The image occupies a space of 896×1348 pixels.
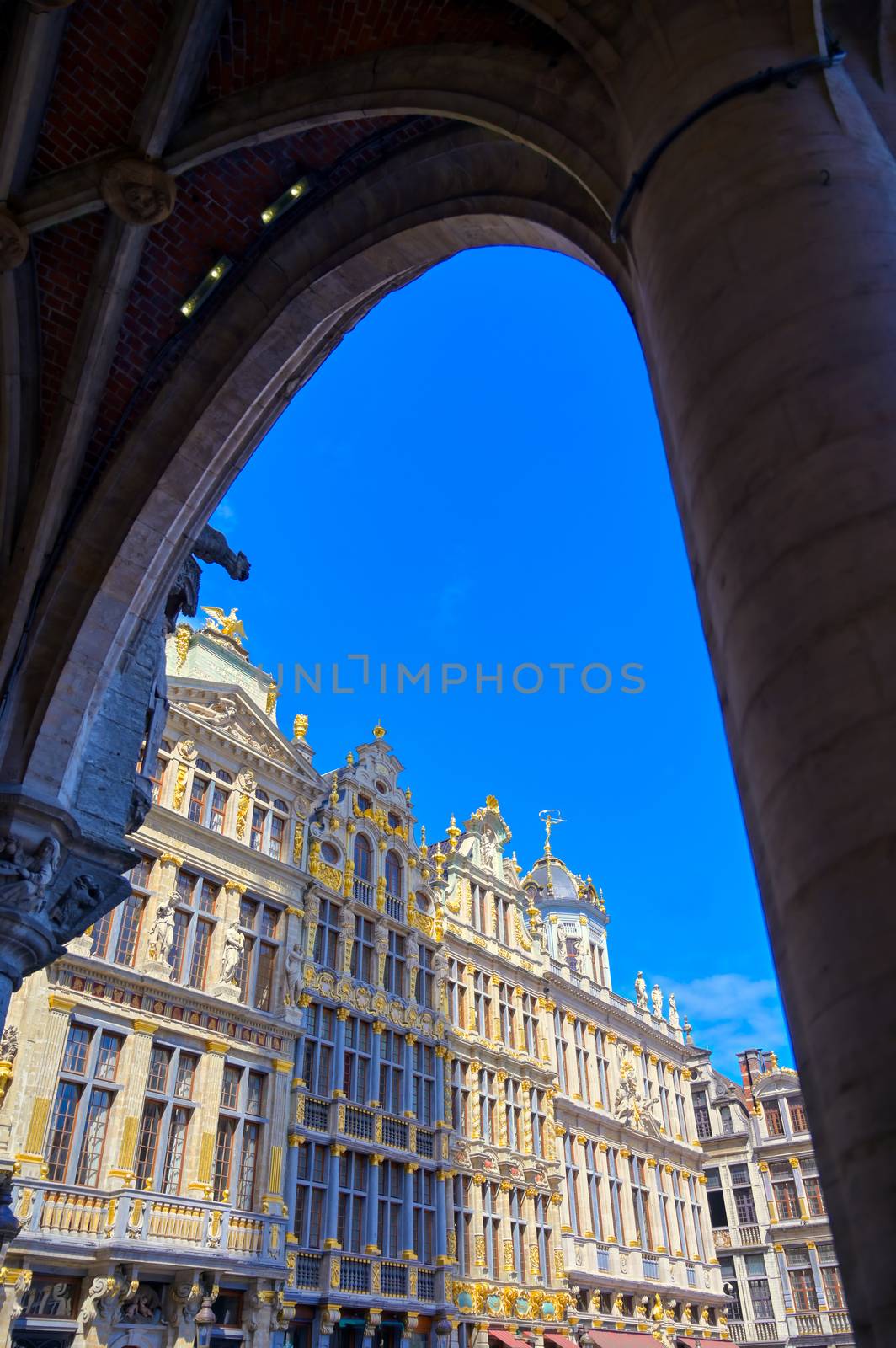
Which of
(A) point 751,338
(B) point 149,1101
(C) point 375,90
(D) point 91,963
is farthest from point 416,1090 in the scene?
(A) point 751,338

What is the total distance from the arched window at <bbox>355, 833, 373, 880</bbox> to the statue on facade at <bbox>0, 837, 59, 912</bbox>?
19525 mm

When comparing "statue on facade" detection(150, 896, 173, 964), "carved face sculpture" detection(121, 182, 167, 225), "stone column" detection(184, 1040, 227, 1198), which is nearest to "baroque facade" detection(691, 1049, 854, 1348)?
"stone column" detection(184, 1040, 227, 1198)

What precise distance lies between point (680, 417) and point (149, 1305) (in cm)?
1983

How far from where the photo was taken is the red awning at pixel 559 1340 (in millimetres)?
27047

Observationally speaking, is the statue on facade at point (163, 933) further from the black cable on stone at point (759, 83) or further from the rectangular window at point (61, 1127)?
the black cable on stone at point (759, 83)

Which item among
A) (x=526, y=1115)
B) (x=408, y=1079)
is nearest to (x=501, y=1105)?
(x=526, y=1115)

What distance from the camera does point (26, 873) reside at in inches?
311

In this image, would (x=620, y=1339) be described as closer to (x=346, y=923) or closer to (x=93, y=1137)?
(x=346, y=923)

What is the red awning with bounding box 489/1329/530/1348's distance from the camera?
2541 centimetres

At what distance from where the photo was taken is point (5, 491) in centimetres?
930

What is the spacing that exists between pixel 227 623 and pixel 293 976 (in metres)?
8.51

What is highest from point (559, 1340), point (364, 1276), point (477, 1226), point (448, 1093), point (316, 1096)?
point (448, 1093)

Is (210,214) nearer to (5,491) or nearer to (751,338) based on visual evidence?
(5,491)

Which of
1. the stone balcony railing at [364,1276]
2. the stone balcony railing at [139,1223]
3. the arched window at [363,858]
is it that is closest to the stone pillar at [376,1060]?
the stone balcony railing at [364,1276]
